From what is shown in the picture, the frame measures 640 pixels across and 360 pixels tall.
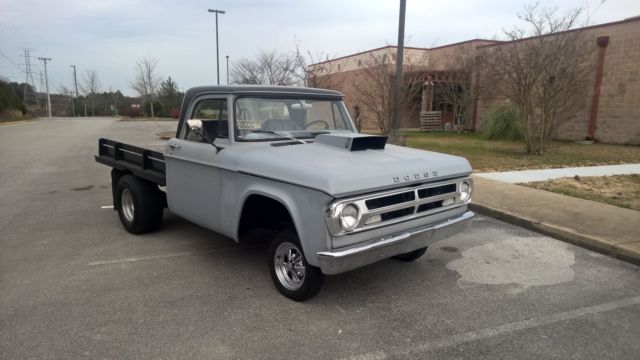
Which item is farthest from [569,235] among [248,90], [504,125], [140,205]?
[504,125]

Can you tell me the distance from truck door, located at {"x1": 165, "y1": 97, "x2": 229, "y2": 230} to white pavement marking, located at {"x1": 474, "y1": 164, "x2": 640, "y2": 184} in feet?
22.4

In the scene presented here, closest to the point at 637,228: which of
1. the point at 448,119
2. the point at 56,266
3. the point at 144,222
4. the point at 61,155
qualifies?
the point at 144,222

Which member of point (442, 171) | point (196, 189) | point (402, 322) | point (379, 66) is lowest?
point (402, 322)

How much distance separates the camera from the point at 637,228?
5828 millimetres

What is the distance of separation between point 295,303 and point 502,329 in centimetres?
169

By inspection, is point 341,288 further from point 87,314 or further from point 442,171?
point 87,314

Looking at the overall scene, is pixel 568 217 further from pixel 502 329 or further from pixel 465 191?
pixel 502 329

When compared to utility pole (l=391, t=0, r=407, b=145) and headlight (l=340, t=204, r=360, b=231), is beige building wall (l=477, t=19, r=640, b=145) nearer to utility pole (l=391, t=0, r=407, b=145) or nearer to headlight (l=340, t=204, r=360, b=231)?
utility pole (l=391, t=0, r=407, b=145)

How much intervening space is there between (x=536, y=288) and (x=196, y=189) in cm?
352

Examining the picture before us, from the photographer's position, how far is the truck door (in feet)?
14.6

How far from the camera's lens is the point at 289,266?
13.1 feet

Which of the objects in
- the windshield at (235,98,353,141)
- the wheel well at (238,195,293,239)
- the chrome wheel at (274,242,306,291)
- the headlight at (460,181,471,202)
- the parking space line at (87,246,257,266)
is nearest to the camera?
the chrome wheel at (274,242,306,291)

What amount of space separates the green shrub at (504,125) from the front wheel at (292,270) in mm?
16822

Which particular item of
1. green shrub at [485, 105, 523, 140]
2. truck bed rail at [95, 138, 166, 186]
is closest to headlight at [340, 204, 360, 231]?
truck bed rail at [95, 138, 166, 186]
